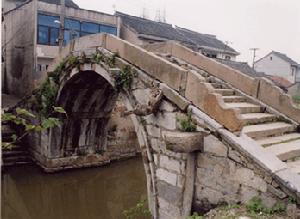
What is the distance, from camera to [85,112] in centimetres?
1113

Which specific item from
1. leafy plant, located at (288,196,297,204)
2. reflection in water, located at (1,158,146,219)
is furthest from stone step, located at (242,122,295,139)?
reflection in water, located at (1,158,146,219)

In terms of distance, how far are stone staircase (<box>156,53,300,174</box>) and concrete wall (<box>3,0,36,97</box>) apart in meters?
11.3

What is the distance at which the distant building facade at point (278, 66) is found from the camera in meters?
34.6

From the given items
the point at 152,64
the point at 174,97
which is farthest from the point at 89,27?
the point at 174,97

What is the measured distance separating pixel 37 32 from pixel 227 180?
1323 cm

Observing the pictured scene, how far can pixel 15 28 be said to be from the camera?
57.1 feet

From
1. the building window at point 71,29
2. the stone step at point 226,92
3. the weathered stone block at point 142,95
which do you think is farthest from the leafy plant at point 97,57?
the building window at point 71,29

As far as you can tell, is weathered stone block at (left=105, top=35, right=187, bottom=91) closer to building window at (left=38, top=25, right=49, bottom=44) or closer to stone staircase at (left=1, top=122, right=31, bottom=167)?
stone staircase at (left=1, top=122, right=31, bottom=167)

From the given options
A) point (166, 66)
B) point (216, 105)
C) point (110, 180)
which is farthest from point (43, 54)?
point (216, 105)

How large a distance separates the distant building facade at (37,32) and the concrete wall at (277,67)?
2289cm

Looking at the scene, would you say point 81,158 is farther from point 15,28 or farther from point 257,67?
point 257,67

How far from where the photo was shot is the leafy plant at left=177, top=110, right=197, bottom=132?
182 inches

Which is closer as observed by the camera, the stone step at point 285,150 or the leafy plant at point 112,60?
the stone step at point 285,150

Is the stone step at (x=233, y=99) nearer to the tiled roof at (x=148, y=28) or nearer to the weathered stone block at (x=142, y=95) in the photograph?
the weathered stone block at (x=142, y=95)
